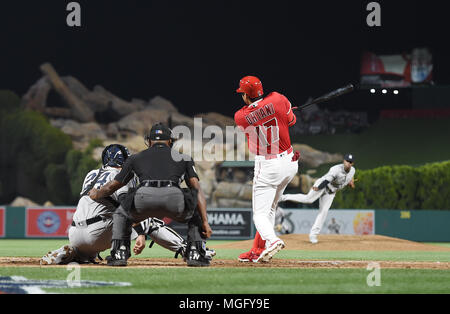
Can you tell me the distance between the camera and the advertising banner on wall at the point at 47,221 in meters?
25.7

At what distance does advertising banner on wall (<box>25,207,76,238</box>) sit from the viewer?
84.2 feet

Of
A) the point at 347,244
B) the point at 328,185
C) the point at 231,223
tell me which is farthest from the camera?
the point at 231,223

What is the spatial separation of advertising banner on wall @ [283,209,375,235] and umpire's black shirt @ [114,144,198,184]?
18.3 metres

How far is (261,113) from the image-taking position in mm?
9148

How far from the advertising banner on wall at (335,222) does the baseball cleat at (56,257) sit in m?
18.0

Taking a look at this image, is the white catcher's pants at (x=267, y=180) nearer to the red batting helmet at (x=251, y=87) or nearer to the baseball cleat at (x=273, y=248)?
the baseball cleat at (x=273, y=248)

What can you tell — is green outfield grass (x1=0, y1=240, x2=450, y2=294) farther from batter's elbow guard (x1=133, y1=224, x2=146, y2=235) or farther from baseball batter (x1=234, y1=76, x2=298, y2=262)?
baseball batter (x1=234, y1=76, x2=298, y2=262)

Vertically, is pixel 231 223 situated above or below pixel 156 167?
below

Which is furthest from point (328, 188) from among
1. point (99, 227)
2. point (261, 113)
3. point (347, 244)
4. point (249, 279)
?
point (249, 279)

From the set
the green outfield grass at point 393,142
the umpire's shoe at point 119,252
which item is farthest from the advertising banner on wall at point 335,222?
the green outfield grass at point 393,142

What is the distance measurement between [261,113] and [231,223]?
1696cm

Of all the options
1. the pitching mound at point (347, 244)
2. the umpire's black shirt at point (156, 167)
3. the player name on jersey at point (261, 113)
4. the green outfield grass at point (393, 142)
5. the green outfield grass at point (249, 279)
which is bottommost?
the pitching mound at point (347, 244)

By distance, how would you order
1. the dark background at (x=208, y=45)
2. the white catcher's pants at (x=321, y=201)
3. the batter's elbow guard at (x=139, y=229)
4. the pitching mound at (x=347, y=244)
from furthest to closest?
1. the dark background at (x=208, y=45)
2. the white catcher's pants at (x=321, y=201)
3. the pitching mound at (x=347, y=244)
4. the batter's elbow guard at (x=139, y=229)

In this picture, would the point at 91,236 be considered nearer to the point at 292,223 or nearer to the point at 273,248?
the point at 273,248
